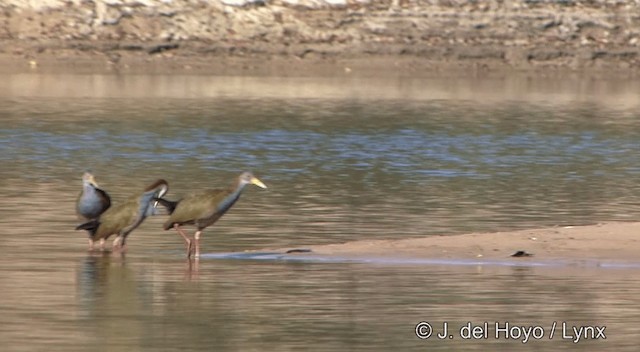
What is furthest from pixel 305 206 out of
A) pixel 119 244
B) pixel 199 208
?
pixel 199 208

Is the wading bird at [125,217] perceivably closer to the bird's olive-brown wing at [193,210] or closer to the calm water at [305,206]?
the calm water at [305,206]

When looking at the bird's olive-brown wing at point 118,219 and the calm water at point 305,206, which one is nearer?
the calm water at point 305,206

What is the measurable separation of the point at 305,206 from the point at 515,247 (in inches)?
216

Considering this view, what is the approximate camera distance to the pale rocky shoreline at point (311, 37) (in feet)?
192

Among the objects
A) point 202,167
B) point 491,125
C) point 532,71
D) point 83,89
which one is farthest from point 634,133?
point 532,71

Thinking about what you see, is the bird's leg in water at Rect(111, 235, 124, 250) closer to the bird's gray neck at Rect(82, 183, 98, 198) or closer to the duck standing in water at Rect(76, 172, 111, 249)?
the duck standing in water at Rect(76, 172, 111, 249)

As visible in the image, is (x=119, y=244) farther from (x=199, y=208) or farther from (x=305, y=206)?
(x=305, y=206)

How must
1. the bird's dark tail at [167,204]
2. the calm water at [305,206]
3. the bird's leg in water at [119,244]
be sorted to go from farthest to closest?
the bird's leg in water at [119,244]
the bird's dark tail at [167,204]
the calm water at [305,206]

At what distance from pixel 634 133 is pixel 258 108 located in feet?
32.4

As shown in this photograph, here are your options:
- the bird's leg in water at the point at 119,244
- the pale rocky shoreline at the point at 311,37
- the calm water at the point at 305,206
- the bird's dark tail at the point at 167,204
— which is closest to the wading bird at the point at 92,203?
the calm water at the point at 305,206

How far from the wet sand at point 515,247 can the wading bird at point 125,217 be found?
1345 mm

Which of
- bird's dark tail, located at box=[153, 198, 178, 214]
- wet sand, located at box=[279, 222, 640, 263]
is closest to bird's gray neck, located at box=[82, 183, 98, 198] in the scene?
bird's dark tail, located at box=[153, 198, 178, 214]

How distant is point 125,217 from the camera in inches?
672

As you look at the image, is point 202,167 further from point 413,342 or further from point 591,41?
point 591,41
